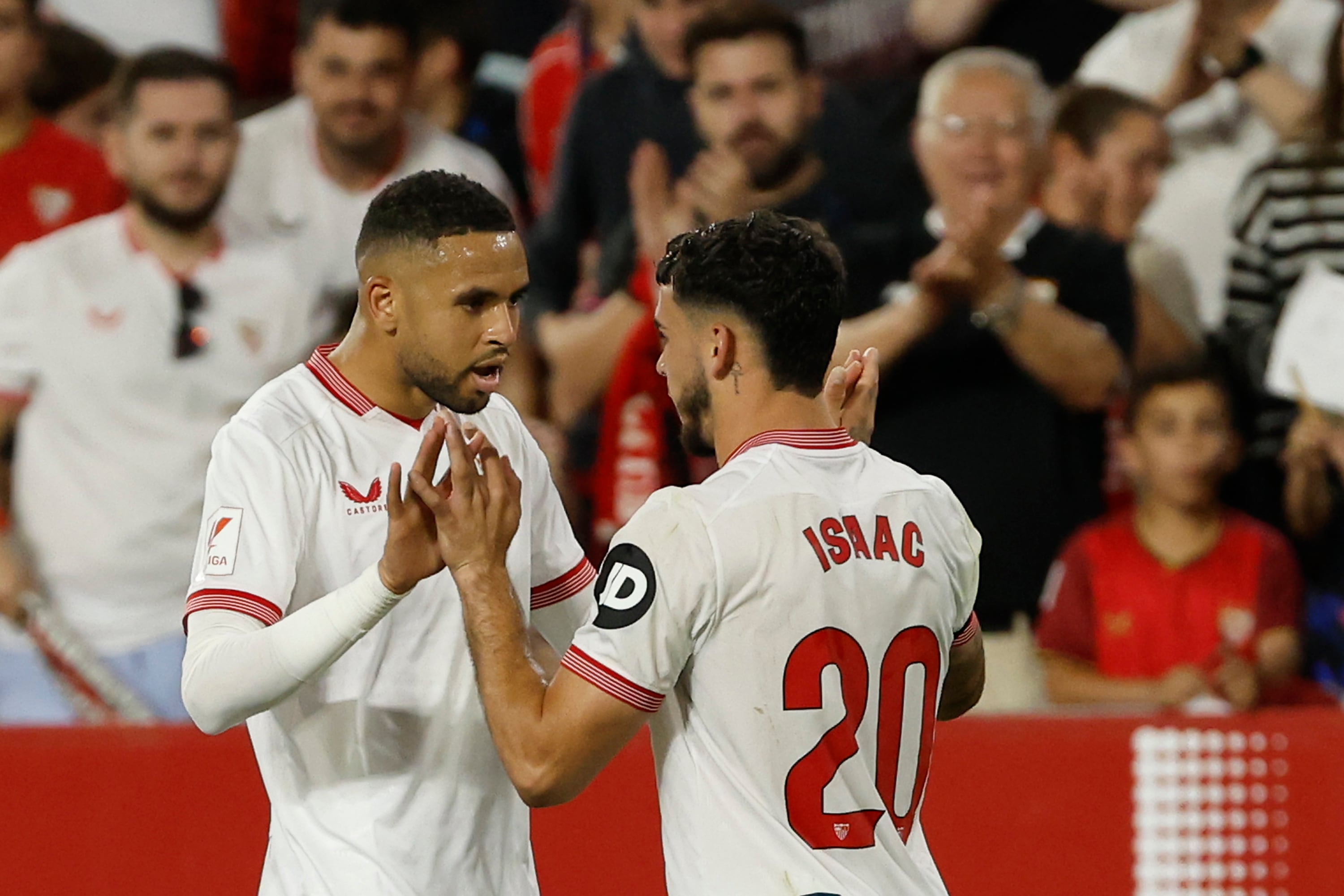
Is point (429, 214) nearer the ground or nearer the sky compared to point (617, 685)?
nearer the sky

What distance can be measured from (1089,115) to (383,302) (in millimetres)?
3388

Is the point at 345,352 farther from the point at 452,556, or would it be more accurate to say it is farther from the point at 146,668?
the point at 146,668

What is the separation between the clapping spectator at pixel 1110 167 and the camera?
558 cm

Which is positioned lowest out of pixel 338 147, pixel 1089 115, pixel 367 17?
pixel 1089 115

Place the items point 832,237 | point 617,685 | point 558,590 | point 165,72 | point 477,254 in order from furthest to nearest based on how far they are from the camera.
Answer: point 165,72
point 832,237
point 558,590
point 477,254
point 617,685

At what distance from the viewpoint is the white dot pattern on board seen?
4496 mm

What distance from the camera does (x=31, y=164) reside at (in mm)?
5859

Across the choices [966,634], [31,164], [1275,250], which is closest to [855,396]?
[966,634]

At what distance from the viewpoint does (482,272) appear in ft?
9.10

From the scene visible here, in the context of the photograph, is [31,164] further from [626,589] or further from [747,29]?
[626,589]

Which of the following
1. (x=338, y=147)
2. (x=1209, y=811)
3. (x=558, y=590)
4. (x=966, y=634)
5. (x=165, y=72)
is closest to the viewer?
(x=966, y=634)

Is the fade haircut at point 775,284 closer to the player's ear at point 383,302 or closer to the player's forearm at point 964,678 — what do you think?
the player's ear at point 383,302

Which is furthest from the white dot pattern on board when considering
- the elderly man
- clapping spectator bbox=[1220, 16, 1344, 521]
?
clapping spectator bbox=[1220, 16, 1344, 521]

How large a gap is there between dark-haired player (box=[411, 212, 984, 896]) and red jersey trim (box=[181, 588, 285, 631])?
1.04ft
